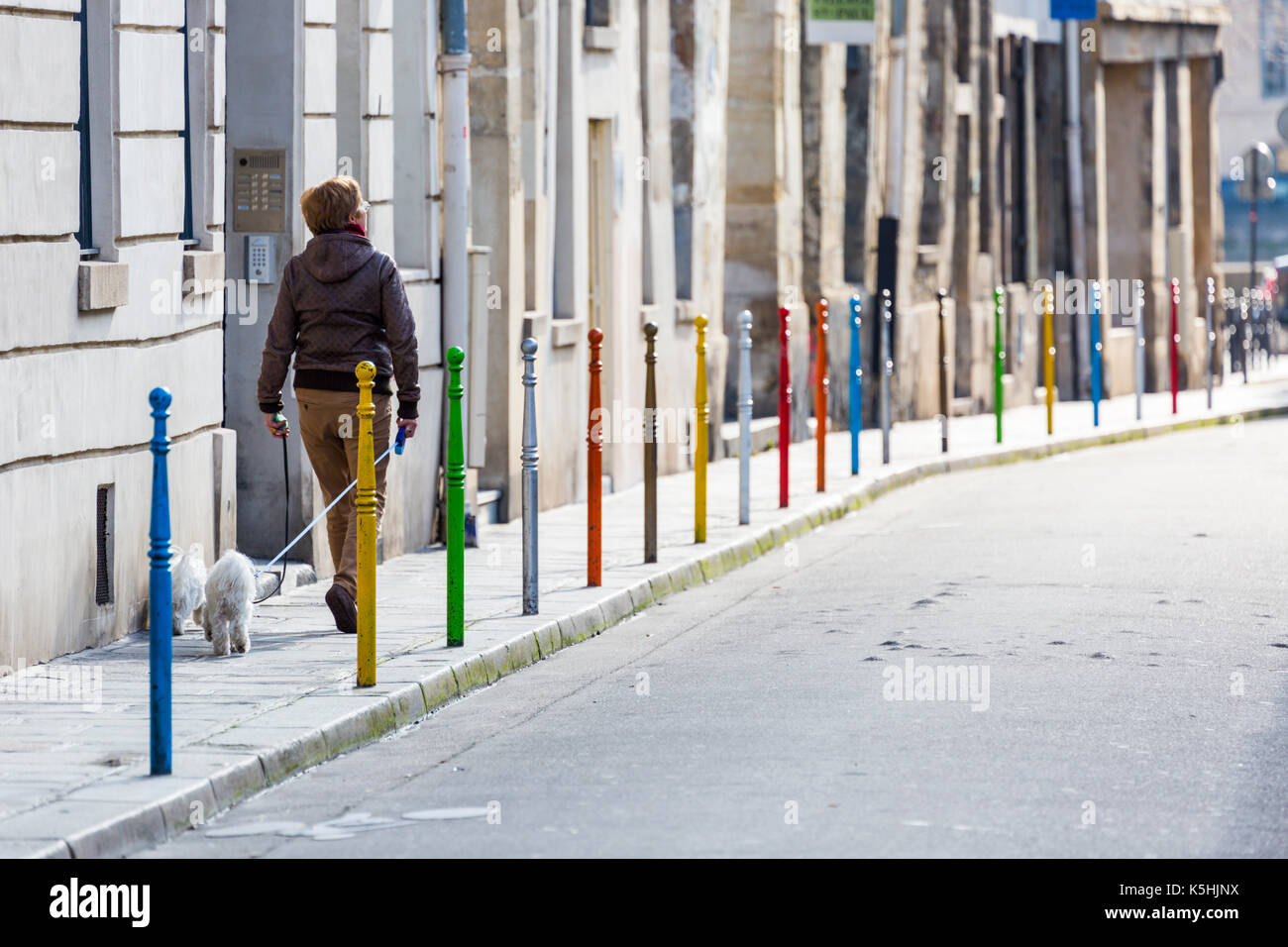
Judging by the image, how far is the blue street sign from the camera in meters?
28.3

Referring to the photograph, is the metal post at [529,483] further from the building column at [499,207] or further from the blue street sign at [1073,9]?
the blue street sign at [1073,9]

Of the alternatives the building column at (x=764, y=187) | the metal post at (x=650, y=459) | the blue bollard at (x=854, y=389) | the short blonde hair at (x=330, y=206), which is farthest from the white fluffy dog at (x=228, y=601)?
the building column at (x=764, y=187)

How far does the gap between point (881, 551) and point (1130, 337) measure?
18279 mm

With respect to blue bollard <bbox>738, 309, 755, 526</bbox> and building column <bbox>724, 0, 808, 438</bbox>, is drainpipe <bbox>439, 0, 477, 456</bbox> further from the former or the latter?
building column <bbox>724, 0, 808, 438</bbox>

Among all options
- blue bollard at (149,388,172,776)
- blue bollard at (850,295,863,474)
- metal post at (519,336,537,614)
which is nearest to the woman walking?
metal post at (519,336,537,614)

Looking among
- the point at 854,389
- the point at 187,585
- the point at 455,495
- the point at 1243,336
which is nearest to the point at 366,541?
the point at 455,495

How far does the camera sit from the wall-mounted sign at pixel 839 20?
73.0 ft

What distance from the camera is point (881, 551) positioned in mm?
14836

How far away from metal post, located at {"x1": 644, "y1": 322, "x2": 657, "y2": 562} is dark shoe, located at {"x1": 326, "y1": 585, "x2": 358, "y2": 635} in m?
2.62

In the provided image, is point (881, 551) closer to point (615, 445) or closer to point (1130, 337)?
point (615, 445)

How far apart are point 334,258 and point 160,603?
3.40m

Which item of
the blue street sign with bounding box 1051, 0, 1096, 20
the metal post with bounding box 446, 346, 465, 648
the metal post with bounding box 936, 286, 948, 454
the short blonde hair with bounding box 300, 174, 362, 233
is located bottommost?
the metal post with bounding box 446, 346, 465, 648

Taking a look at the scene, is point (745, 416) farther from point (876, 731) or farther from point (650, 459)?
point (876, 731)

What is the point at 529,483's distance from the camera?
1111 cm
